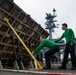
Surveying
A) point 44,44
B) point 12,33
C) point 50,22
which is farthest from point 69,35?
point 50,22

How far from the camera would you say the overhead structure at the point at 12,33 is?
28.2 ft

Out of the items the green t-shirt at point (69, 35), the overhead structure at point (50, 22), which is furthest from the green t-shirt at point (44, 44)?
the overhead structure at point (50, 22)

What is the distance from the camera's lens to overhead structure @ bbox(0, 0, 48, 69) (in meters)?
8.59

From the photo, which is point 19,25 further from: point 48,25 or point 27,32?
point 48,25

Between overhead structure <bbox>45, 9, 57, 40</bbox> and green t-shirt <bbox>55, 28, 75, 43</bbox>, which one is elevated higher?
overhead structure <bbox>45, 9, 57, 40</bbox>

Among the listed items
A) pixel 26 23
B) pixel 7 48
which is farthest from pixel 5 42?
pixel 26 23

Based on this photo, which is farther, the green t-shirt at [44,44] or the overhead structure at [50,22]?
the overhead structure at [50,22]

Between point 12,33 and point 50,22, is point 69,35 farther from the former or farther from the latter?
point 50,22

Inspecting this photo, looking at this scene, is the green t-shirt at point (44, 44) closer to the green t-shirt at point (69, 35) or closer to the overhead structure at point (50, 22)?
the green t-shirt at point (69, 35)

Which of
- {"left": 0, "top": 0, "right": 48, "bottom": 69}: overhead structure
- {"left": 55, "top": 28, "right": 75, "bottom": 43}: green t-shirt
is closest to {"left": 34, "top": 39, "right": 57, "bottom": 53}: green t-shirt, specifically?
{"left": 55, "top": 28, "right": 75, "bottom": 43}: green t-shirt

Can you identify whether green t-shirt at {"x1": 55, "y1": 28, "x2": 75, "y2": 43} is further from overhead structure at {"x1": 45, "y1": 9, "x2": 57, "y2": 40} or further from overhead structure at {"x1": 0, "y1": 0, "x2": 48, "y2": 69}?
overhead structure at {"x1": 45, "y1": 9, "x2": 57, "y2": 40}

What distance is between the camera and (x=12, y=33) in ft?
30.1

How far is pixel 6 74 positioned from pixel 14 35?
3.94 meters

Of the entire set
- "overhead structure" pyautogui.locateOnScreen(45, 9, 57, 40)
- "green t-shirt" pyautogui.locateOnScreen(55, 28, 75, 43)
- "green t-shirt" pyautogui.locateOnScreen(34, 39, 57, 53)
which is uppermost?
"overhead structure" pyautogui.locateOnScreen(45, 9, 57, 40)
